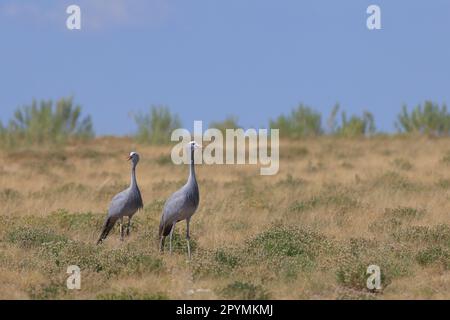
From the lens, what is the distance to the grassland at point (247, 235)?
9.70 metres

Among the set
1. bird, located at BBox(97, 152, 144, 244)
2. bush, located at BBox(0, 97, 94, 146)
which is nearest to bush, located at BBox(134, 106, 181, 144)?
bush, located at BBox(0, 97, 94, 146)

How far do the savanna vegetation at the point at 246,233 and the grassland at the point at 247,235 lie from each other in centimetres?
2

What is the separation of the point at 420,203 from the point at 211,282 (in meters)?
7.58

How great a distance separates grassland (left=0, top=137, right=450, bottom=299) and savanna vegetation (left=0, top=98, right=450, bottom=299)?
24 millimetres

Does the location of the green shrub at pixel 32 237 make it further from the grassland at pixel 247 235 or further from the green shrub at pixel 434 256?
the green shrub at pixel 434 256

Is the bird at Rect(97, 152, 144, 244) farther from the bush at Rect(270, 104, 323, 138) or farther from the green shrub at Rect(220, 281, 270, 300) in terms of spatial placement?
the bush at Rect(270, 104, 323, 138)

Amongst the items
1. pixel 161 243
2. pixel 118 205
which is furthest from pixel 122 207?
pixel 161 243

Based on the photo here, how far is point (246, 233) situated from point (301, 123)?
25969 millimetres

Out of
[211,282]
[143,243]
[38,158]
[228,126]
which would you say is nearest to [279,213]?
[143,243]

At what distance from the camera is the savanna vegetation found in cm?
972

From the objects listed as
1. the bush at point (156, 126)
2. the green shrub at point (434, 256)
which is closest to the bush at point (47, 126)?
the bush at point (156, 126)

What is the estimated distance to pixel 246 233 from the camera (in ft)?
45.4
